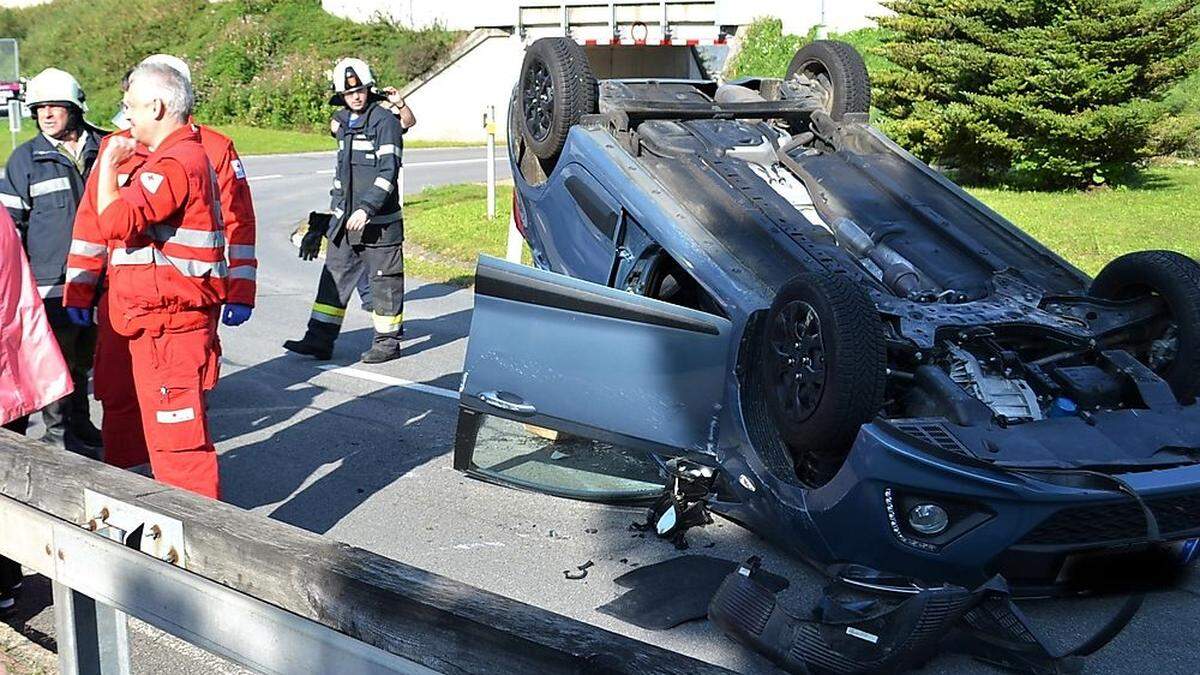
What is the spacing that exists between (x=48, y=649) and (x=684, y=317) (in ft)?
7.97

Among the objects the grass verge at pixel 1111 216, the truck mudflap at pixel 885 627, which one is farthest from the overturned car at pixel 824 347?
the grass verge at pixel 1111 216

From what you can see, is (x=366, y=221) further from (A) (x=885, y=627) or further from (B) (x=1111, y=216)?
(B) (x=1111, y=216)

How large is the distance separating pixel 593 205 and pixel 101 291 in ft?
7.10

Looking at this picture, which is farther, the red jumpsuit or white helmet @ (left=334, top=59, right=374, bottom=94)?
white helmet @ (left=334, top=59, right=374, bottom=94)

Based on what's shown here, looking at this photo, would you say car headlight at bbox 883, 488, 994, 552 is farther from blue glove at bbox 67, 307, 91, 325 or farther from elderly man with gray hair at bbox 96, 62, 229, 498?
blue glove at bbox 67, 307, 91, 325

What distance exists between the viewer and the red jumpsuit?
500 cm

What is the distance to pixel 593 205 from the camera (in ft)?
19.3

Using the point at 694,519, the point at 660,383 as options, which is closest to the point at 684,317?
the point at 660,383

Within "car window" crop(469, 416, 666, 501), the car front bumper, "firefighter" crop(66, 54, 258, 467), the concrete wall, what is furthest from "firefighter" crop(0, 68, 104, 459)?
the concrete wall

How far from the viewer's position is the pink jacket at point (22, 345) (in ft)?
14.1

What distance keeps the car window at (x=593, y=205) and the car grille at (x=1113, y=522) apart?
2.36m

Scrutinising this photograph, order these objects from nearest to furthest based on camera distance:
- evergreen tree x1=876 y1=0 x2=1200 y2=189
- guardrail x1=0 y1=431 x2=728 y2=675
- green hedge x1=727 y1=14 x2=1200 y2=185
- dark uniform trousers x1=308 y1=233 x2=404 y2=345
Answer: guardrail x1=0 y1=431 x2=728 y2=675 → dark uniform trousers x1=308 y1=233 x2=404 y2=345 → evergreen tree x1=876 y1=0 x2=1200 y2=189 → green hedge x1=727 y1=14 x2=1200 y2=185

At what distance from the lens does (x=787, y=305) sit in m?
4.50

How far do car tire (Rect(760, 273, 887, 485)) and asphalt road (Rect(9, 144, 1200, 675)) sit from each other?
630 millimetres
